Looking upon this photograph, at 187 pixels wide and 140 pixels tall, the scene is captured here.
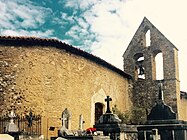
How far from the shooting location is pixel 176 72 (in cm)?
2114

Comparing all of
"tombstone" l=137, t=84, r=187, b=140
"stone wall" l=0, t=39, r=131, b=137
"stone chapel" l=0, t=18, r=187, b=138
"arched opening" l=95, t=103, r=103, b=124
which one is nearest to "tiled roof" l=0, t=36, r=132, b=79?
"stone chapel" l=0, t=18, r=187, b=138

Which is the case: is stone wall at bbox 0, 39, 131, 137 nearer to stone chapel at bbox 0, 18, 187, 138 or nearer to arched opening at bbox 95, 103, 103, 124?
stone chapel at bbox 0, 18, 187, 138

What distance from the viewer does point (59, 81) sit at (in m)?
14.6

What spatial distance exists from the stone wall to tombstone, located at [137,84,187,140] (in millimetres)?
5086

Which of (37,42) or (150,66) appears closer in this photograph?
(37,42)

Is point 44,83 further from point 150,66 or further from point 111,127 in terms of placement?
point 150,66

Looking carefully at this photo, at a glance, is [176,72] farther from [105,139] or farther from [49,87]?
[105,139]

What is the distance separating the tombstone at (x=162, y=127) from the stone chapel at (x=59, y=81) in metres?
4.07

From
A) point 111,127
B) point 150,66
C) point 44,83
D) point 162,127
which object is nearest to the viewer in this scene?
point 111,127

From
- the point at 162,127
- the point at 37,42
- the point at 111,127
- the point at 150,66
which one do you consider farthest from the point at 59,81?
the point at 150,66

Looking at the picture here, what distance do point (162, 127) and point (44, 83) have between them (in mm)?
6288

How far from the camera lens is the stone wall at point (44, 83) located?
44.1 ft

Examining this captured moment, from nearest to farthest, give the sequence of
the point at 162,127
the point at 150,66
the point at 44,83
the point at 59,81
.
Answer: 1. the point at 162,127
2. the point at 44,83
3. the point at 59,81
4. the point at 150,66

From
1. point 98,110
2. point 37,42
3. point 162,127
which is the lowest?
point 162,127
